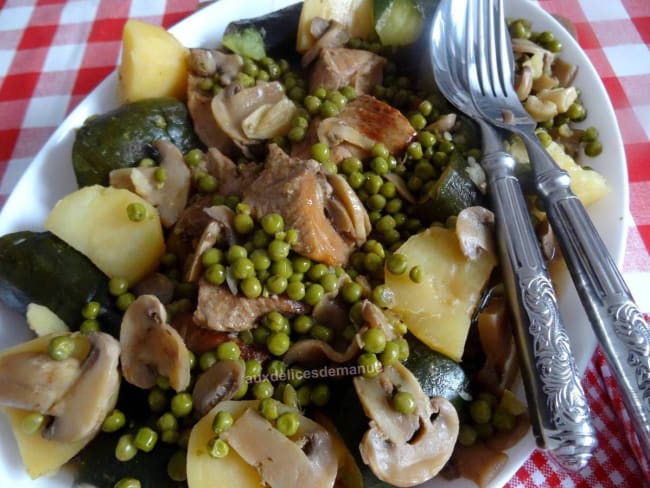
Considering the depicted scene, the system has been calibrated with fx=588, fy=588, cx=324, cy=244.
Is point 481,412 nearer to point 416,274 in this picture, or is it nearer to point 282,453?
point 416,274

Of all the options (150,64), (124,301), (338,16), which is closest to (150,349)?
(124,301)

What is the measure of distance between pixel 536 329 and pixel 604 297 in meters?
0.23

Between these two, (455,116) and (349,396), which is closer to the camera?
(349,396)

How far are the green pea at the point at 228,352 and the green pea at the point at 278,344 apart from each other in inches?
4.1

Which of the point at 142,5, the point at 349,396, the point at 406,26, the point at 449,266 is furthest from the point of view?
the point at 142,5

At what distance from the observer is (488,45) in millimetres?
2473

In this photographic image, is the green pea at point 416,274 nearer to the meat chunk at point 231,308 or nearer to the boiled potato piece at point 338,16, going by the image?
the meat chunk at point 231,308

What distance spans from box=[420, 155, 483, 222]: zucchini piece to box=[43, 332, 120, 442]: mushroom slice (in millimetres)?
1119

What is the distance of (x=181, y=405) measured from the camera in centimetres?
164

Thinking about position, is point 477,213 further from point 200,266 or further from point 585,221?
point 200,266

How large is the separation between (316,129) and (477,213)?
0.72 meters

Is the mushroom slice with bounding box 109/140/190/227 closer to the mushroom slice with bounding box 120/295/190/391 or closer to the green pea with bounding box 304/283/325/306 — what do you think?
the mushroom slice with bounding box 120/295/190/391

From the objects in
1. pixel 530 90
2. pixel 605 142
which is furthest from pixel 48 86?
pixel 605 142

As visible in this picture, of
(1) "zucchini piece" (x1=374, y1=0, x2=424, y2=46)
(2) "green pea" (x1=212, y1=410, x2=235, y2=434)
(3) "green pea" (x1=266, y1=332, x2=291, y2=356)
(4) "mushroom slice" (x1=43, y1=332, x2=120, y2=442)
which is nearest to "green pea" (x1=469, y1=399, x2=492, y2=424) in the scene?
(3) "green pea" (x1=266, y1=332, x2=291, y2=356)
